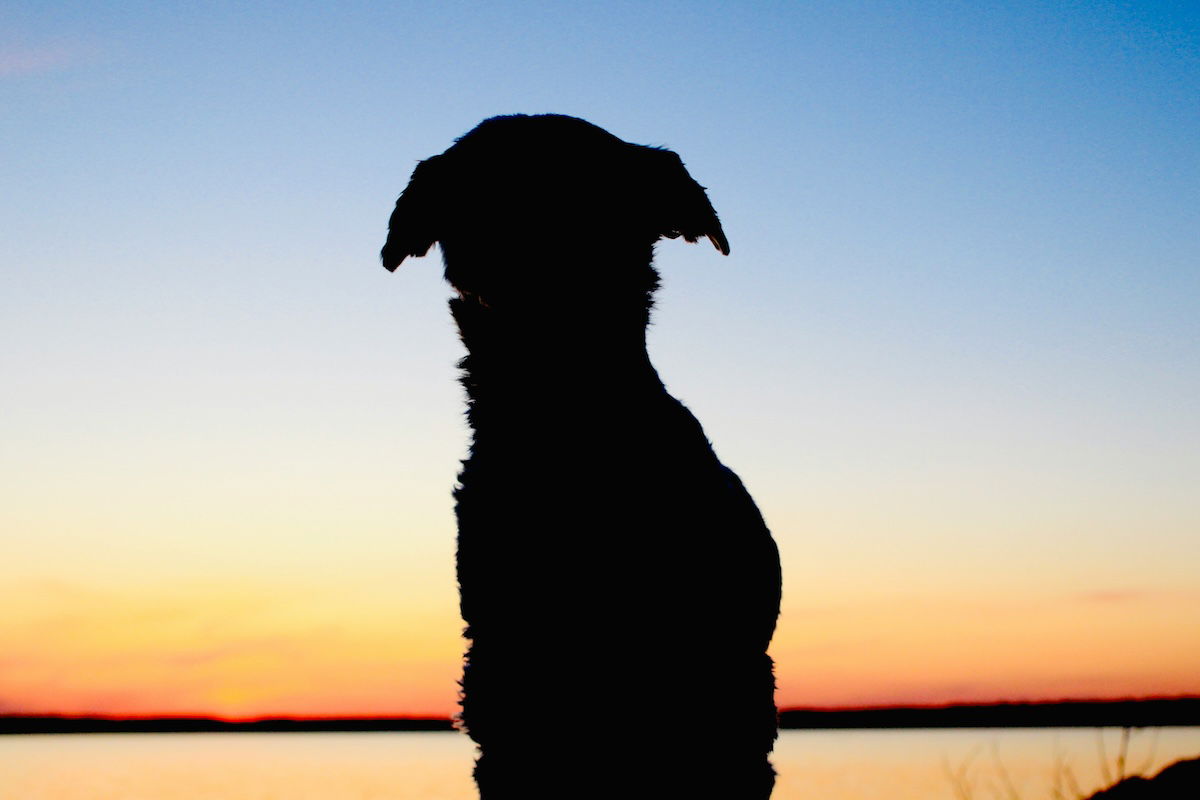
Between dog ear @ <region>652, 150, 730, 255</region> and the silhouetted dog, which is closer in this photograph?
the silhouetted dog

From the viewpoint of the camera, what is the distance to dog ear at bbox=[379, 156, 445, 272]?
4148 millimetres

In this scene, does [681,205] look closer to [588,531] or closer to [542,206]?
[542,206]

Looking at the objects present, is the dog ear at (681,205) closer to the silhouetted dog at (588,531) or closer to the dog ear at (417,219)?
the silhouetted dog at (588,531)

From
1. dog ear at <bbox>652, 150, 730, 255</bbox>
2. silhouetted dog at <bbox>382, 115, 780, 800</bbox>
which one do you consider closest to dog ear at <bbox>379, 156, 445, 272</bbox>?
silhouetted dog at <bbox>382, 115, 780, 800</bbox>

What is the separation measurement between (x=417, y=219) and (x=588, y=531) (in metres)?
1.50

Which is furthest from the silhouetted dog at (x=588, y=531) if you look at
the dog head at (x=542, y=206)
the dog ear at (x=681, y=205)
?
the dog ear at (x=681, y=205)

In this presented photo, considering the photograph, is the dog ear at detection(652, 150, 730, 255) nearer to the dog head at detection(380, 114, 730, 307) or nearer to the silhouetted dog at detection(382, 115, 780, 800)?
the dog head at detection(380, 114, 730, 307)

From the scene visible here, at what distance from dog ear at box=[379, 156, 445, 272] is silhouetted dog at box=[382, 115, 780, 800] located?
0.18m

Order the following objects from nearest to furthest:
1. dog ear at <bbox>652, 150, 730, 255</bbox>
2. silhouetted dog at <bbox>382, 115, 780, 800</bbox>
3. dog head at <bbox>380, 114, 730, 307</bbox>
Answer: silhouetted dog at <bbox>382, 115, 780, 800</bbox> < dog head at <bbox>380, 114, 730, 307</bbox> < dog ear at <bbox>652, 150, 730, 255</bbox>

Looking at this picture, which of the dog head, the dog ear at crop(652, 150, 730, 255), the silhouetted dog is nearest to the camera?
the silhouetted dog

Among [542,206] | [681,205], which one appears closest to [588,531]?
[542,206]

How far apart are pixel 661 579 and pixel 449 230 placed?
158 centimetres

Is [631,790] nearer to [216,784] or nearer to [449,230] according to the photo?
[449,230]

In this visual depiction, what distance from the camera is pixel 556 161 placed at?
156 inches
